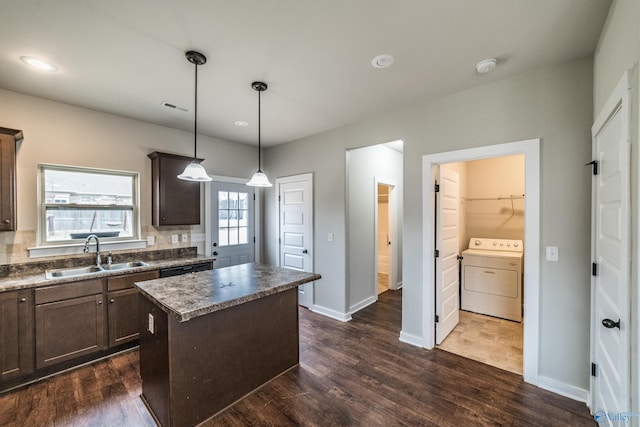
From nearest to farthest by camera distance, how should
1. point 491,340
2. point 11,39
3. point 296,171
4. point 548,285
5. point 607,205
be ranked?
point 607,205 < point 11,39 < point 548,285 < point 491,340 < point 296,171

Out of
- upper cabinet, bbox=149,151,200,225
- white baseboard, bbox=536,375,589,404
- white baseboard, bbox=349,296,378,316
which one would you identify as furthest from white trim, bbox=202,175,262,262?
white baseboard, bbox=536,375,589,404

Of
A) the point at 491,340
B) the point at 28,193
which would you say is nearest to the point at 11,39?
the point at 28,193

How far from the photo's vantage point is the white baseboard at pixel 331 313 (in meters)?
3.69

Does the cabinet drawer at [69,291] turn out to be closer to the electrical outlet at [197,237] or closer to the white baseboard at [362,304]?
the electrical outlet at [197,237]

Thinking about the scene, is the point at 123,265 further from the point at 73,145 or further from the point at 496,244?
the point at 496,244

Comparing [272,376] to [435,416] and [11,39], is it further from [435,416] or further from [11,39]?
[11,39]

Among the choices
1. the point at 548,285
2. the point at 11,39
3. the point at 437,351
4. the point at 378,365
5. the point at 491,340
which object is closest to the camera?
the point at 11,39

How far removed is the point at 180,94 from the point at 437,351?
12.6 ft

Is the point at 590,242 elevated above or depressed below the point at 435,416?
above

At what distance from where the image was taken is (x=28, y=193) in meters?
2.70

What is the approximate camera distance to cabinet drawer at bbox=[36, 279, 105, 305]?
2.34 m

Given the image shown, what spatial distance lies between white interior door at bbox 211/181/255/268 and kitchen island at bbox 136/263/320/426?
5.75 feet

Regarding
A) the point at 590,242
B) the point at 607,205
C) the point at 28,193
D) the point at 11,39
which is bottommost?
the point at 590,242

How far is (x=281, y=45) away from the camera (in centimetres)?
193
